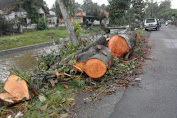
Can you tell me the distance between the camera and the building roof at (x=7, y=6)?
2459 cm

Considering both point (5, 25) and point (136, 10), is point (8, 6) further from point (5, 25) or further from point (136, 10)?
point (136, 10)

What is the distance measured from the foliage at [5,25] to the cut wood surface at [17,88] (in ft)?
54.8

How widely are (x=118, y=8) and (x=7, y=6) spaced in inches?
838

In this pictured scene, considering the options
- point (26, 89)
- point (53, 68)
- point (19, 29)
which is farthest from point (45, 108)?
point (19, 29)

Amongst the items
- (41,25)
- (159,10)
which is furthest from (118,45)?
(159,10)

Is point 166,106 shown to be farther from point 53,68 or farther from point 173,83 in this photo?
point 53,68

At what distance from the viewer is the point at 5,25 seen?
19.1 m

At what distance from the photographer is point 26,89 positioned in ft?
12.3

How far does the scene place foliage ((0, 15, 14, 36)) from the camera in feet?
61.6

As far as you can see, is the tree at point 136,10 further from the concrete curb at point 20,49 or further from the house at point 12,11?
the concrete curb at point 20,49

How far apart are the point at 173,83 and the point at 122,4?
34018 mm

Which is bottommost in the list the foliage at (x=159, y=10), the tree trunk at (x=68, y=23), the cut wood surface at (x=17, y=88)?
the cut wood surface at (x=17, y=88)

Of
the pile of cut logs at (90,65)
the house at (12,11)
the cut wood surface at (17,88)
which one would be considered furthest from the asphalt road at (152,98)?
the house at (12,11)

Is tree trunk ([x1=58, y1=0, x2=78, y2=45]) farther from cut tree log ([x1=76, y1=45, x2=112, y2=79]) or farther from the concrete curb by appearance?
the concrete curb
